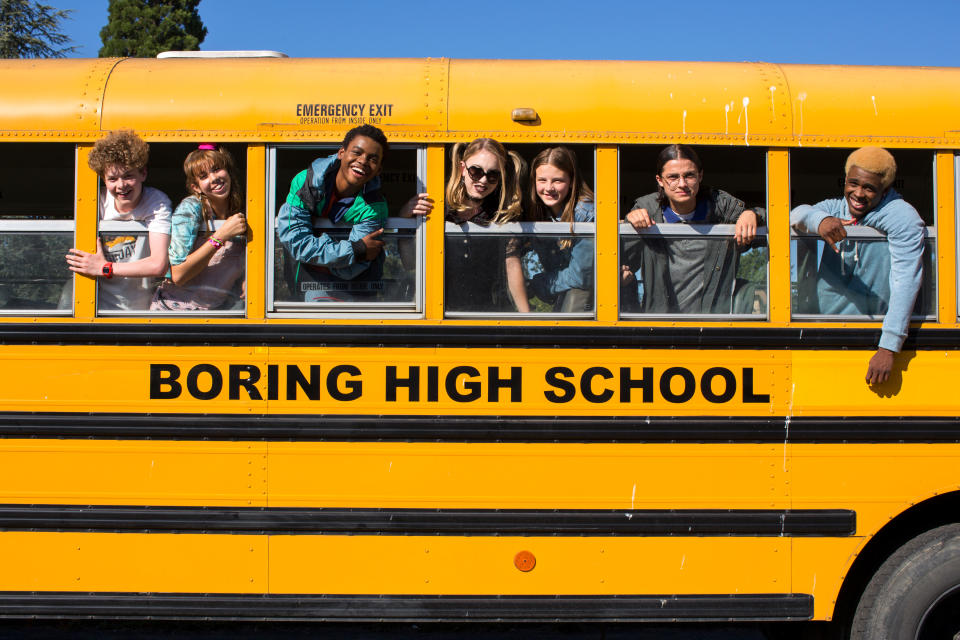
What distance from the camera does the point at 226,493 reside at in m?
3.11

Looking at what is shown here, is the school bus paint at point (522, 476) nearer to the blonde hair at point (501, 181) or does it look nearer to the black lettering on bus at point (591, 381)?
the black lettering on bus at point (591, 381)

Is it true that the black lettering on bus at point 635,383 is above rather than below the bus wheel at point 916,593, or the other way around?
above

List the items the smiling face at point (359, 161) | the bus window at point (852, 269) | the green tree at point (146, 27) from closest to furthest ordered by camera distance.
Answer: the smiling face at point (359, 161) < the bus window at point (852, 269) < the green tree at point (146, 27)

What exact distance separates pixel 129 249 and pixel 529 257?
1602 mm

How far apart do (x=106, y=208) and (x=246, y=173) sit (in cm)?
57

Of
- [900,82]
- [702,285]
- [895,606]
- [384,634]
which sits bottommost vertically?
[384,634]

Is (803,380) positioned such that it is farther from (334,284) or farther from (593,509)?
(334,284)

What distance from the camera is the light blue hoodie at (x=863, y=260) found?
3148 mm

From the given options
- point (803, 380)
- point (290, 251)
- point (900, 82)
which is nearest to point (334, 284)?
point (290, 251)

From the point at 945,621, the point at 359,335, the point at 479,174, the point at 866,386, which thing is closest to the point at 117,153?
the point at 359,335

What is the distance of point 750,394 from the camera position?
3152 millimetres

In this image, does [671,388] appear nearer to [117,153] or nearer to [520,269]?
[520,269]

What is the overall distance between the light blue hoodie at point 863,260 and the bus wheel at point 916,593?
954 millimetres

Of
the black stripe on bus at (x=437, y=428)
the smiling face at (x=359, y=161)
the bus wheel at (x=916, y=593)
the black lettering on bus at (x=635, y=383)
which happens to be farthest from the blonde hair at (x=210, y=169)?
the bus wheel at (x=916, y=593)
